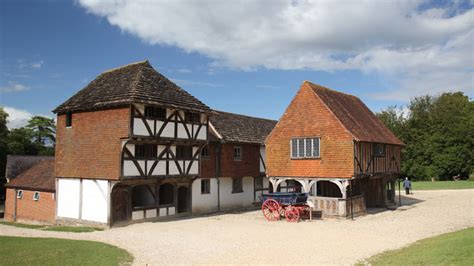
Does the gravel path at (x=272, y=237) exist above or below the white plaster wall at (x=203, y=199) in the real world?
below

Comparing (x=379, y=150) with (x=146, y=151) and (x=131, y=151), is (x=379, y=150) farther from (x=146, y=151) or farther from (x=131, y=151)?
(x=131, y=151)

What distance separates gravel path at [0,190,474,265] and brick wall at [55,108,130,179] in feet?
11.4

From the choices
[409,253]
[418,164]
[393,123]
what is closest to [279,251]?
[409,253]

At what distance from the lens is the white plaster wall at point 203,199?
25.6 m

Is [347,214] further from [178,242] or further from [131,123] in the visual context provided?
[131,123]

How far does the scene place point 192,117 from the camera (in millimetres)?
24156

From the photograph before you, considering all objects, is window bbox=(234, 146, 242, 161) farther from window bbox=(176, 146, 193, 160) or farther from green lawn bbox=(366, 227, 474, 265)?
green lawn bbox=(366, 227, 474, 265)

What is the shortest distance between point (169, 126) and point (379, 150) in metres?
13.6

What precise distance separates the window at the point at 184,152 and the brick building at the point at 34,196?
315 inches

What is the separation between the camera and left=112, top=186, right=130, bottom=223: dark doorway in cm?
2052

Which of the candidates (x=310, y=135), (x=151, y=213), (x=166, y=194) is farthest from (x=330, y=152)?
(x=151, y=213)

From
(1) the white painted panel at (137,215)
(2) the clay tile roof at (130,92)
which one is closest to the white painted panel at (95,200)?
(1) the white painted panel at (137,215)

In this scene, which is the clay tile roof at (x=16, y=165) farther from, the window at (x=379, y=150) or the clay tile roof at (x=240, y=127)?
the window at (x=379, y=150)

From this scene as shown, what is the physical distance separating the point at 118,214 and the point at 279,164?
1017 centimetres
